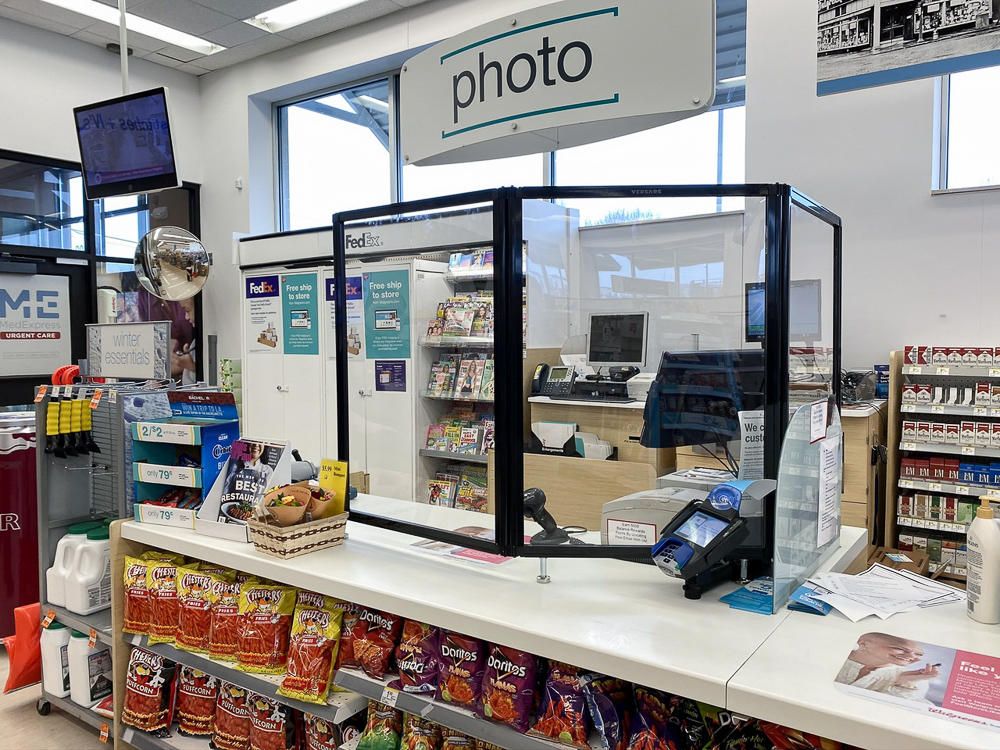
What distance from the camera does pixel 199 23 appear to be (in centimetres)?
641

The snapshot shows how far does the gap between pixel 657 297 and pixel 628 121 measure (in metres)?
0.49

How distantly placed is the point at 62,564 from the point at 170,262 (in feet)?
5.28

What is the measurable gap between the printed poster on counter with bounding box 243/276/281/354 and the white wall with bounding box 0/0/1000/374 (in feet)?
7.44

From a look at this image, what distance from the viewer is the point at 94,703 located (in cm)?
288

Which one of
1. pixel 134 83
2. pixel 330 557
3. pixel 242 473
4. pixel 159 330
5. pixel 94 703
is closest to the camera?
pixel 330 557

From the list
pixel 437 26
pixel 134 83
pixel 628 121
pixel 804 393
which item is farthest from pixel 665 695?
pixel 134 83

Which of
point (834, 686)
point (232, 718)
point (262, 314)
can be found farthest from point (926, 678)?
point (262, 314)

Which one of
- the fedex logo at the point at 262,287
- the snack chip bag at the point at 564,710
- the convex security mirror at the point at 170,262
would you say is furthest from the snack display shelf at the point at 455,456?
the fedex logo at the point at 262,287

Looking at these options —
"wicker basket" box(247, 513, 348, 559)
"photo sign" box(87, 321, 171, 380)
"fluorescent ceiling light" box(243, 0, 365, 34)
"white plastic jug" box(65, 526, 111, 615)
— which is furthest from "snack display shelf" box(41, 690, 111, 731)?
"fluorescent ceiling light" box(243, 0, 365, 34)

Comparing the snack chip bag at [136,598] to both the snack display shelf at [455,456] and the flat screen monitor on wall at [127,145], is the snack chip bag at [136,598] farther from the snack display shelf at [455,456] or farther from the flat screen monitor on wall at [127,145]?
the flat screen monitor on wall at [127,145]

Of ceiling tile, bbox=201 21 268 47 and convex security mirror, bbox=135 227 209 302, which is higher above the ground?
ceiling tile, bbox=201 21 268 47

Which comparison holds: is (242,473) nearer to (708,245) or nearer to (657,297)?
(657,297)

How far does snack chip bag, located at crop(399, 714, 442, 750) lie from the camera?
1933 mm

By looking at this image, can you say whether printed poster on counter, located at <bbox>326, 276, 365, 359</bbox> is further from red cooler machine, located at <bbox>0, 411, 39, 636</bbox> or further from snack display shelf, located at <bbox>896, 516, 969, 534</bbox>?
snack display shelf, located at <bbox>896, 516, 969, 534</bbox>
